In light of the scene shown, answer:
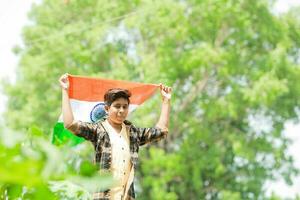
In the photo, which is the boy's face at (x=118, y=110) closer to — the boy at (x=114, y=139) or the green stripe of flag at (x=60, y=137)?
the boy at (x=114, y=139)

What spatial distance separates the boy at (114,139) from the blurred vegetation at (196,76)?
1402cm

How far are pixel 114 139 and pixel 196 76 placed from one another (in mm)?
16069

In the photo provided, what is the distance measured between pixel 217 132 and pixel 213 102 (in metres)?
1.13

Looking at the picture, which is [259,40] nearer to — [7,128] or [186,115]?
[186,115]

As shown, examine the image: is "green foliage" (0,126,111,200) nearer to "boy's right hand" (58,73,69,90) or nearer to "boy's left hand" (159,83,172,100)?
"boy's right hand" (58,73,69,90)

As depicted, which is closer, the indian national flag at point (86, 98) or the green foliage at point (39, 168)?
the green foliage at point (39, 168)

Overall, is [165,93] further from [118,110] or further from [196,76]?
[196,76]

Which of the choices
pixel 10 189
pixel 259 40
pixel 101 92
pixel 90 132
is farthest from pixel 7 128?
pixel 259 40

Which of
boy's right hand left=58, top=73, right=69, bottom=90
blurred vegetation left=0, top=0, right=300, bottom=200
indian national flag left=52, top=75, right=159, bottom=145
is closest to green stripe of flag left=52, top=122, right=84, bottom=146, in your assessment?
indian national flag left=52, top=75, right=159, bottom=145

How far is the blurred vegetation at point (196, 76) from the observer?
18.4m

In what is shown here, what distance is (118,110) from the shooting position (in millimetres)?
3215

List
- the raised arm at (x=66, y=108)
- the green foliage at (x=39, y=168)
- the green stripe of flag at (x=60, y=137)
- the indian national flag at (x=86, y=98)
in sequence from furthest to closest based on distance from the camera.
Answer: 1. the indian national flag at (x=86, y=98)
2. the raised arm at (x=66, y=108)
3. the green stripe of flag at (x=60, y=137)
4. the green foliage at (x=39, y=168)

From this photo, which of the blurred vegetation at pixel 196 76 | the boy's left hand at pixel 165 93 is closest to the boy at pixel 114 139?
the boy's left hand at pixel 165 93

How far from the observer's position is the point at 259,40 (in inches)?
765
